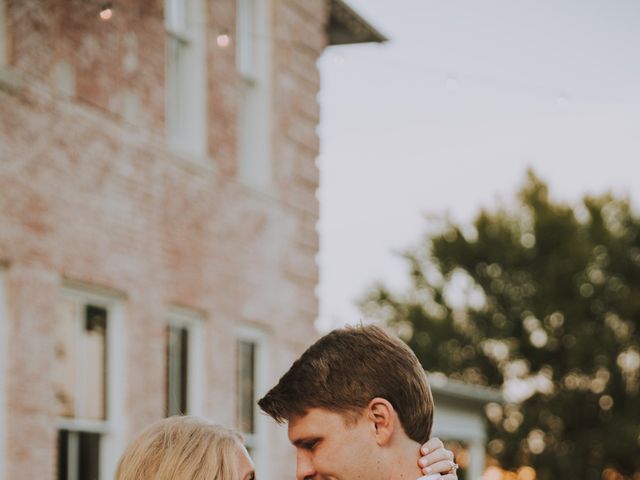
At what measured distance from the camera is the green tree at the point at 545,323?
→ 3575 centimetres

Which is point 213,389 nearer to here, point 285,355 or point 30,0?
point 285,355

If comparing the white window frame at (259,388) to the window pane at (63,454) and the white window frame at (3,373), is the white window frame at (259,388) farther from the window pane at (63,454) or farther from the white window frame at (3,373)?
the white window frame at (3,373)

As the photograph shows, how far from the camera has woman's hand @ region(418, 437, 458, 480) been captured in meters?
4.21

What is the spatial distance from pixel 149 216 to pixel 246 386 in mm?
2436

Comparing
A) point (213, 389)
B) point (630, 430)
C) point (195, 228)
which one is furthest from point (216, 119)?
point (630, 430)

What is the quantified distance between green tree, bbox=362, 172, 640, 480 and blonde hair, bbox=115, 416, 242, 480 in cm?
3149

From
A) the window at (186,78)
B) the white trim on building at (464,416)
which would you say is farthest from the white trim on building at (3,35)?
the white trim on building at (464,416)

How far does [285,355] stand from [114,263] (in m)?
3.26

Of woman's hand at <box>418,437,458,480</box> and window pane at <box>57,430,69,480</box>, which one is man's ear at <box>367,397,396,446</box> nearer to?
woman's hand at <box>418,437,458,480</box>

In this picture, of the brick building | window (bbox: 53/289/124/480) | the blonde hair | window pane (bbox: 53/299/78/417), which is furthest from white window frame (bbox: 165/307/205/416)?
the blonde hair

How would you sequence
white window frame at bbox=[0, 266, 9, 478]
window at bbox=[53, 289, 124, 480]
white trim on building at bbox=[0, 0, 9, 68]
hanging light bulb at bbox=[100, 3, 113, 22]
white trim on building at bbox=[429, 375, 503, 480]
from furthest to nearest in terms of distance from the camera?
white trim on building at bbox=[429, 375, 503, 480], window at bbox=[53, 289, 124, 480], hanging light bulb at bbox=[100, 3, 113, 22], white trim on building at bbox=[0, 0, 9, 68], white window frame at bbox=[0, 266, 9, 478]

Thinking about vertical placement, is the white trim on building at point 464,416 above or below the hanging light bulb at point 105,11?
below

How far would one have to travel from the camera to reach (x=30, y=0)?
988cm

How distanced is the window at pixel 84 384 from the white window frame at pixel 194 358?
128 centimetres
